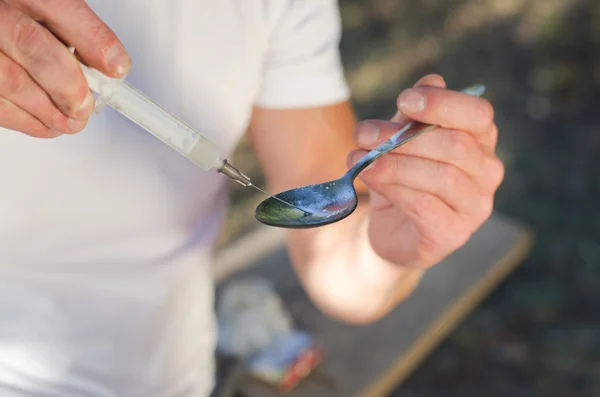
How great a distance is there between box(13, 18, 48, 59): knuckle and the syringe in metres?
0.07

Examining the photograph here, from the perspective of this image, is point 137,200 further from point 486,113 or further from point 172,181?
point 486,113

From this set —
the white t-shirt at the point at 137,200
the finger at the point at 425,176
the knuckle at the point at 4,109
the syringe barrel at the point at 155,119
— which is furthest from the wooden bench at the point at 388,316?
the knuckle at the point at 4,109

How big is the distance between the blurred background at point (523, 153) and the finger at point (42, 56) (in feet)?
3.07

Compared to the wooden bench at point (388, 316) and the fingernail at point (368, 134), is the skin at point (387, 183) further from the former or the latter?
the wooden bench at point (388, 316)

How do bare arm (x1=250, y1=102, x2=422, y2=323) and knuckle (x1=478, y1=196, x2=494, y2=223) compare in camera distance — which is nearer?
knuckle (x1=478, y1=196, x2=494, y2=223)

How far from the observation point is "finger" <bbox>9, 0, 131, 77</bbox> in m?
0.49

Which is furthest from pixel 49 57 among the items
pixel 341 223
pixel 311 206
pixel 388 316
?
pixel 388 316

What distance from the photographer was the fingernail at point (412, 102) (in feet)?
2.03

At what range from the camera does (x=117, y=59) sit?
1.68 ft

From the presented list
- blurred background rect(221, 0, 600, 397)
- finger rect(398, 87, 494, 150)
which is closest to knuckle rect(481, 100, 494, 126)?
finger rect(398, 87, 494, 150)

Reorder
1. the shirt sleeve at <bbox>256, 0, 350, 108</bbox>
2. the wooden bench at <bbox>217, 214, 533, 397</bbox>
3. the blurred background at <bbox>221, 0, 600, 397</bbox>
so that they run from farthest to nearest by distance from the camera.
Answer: the blurred background at <bbox>221, 0, 600, 397</bbox> → the wooden bench at <bbox>217, 214, 533, 397</bbox> → the shirt sleeve at <bbox>256, 0, 350, 108</bbox>

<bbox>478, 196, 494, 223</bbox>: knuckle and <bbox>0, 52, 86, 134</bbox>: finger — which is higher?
<bbox>0, 52, 86, 134</bbox>: finger

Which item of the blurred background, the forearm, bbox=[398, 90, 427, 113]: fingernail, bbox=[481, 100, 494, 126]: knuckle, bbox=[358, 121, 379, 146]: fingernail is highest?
bbox=[398, 90, 427, 113]: fingernail

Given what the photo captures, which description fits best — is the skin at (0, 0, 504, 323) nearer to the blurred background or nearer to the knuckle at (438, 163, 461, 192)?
the knuckle at (438, 163, 461, 192)
